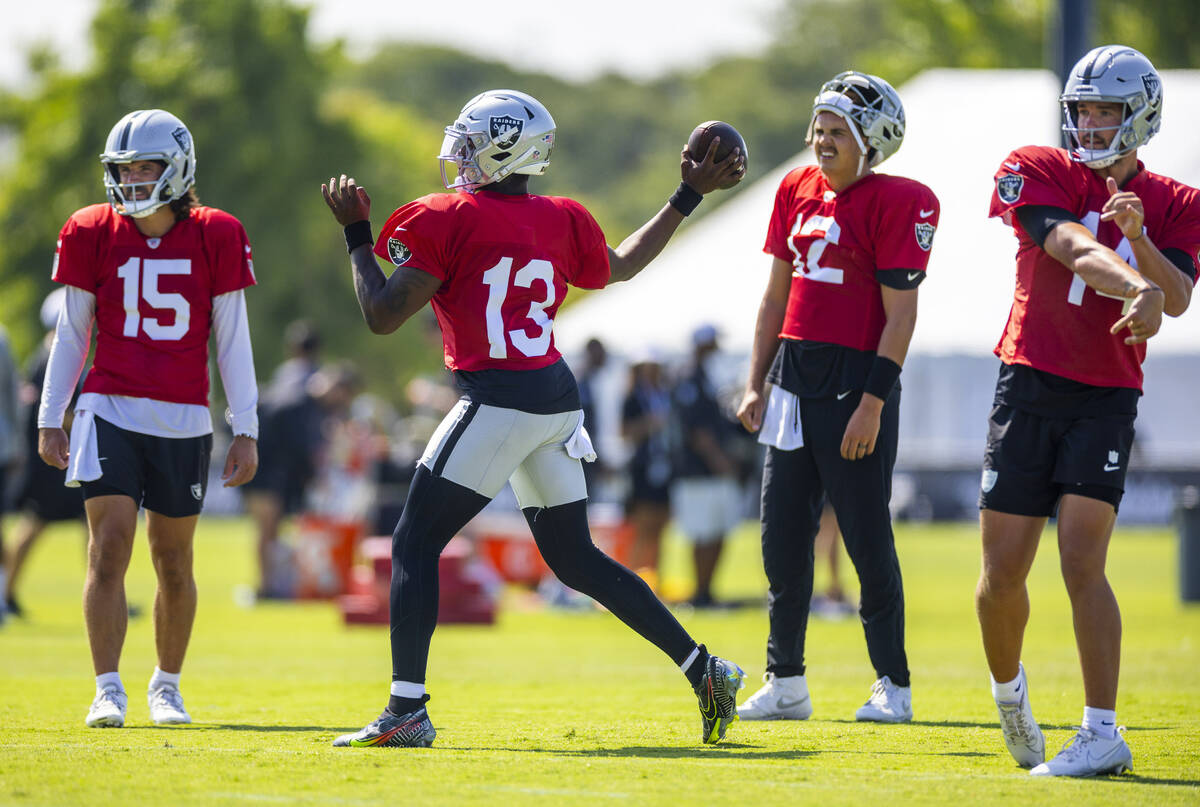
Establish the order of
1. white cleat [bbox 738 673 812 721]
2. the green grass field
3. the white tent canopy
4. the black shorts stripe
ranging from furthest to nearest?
the white tent canopy, white cleat [bbox 738 673 812 721], the black shorts stripe, the green grass field

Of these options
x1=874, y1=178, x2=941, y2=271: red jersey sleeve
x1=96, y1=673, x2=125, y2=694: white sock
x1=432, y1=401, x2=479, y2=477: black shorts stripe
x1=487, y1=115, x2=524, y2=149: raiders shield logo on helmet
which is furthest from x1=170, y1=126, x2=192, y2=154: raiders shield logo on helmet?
x1=874, y1=178, x2=941, y2=271: red jersey sleeve

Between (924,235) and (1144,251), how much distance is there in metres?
1.52

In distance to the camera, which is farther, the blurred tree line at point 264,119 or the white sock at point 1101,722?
the blurred tree line at point 264,119

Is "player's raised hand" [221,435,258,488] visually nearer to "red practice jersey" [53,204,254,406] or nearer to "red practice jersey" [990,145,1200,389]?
"red practice jersey" [53,204,254,406]

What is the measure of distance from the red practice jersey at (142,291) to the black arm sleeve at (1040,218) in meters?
3.30

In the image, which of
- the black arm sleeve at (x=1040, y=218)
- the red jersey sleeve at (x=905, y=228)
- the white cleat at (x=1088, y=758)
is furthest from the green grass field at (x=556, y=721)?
the red jersey sleeve at (x=905, y=228)

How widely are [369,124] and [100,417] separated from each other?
218 ft

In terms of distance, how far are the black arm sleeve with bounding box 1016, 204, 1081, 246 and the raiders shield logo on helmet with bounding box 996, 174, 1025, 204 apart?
0.15 feet

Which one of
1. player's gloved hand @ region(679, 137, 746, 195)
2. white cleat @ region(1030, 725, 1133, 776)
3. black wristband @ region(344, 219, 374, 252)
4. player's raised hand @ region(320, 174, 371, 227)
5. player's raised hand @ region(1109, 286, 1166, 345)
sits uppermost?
player's gloved hand @ region(679, 137, 746, 195)

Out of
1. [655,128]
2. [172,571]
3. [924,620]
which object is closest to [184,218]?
[172,571]

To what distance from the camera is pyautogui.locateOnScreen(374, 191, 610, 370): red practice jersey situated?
6195 mm

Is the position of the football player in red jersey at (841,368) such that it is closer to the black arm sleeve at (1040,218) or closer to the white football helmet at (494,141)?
the black arm sleeve at (1040,218)

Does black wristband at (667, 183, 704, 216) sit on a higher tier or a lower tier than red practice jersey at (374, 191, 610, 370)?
higher

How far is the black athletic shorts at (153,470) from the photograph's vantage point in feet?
22.8
